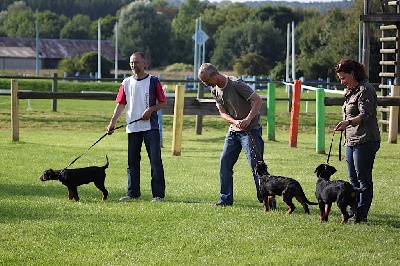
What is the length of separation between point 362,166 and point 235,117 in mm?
1791

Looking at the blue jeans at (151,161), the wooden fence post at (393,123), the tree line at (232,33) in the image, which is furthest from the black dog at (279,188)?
the tree line at (232,33)

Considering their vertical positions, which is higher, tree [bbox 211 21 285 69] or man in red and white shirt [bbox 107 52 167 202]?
tree [bbox 211 21 285 69]

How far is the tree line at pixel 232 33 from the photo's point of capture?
217 ft

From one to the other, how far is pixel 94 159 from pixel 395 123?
758 centimetres

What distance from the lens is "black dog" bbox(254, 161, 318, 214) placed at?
11.0 m

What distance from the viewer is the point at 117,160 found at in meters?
18.0

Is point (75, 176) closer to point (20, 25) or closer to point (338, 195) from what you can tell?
point (338, 195)

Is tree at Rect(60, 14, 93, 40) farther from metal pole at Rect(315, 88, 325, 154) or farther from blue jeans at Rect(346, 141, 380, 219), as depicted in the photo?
blue jeans at Rect(346, 141, 380, 219)

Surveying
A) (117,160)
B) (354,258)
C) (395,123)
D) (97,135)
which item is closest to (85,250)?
(354,258)

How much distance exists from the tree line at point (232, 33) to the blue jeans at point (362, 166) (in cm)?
4950

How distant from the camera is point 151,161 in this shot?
12336 millimetres

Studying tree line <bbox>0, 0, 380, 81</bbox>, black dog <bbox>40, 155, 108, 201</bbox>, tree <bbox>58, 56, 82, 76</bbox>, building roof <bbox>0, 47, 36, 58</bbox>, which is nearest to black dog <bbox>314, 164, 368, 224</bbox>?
black dog <bbox>40, 155, 108, 201</bbox>

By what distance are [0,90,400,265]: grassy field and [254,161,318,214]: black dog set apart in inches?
6.8

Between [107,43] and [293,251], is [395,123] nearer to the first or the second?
[293,251]
